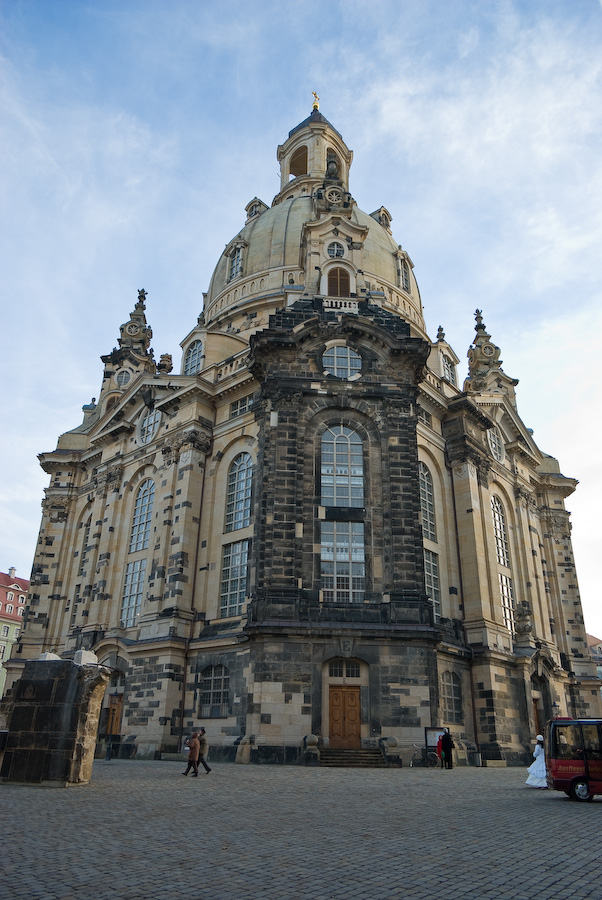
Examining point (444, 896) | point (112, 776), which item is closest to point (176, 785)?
point (112, 776)

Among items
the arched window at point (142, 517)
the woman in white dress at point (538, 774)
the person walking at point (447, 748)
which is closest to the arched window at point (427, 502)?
the person walking at point (447, 748)

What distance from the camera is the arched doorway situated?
2745 centimetres

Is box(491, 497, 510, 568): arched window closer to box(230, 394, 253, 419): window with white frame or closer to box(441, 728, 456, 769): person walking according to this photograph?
box(441, 728, 456, 769): person walking

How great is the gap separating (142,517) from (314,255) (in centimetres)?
1921

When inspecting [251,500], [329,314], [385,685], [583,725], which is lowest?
[583,725]

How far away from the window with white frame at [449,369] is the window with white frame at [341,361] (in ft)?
47.5

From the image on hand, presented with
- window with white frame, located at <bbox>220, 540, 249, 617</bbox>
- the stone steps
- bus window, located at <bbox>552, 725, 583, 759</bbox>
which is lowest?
the stone steps

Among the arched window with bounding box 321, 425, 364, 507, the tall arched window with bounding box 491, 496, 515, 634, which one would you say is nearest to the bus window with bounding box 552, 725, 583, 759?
the arched window with bounding box 321, 425, 364, 507

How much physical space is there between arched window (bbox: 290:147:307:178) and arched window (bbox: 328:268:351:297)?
34435mm

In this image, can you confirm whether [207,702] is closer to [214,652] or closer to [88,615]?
[214,652]

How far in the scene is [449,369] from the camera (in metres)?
49.2

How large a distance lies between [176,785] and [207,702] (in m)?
15.3

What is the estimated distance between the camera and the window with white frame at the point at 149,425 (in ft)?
141

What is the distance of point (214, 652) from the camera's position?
32.4 m
